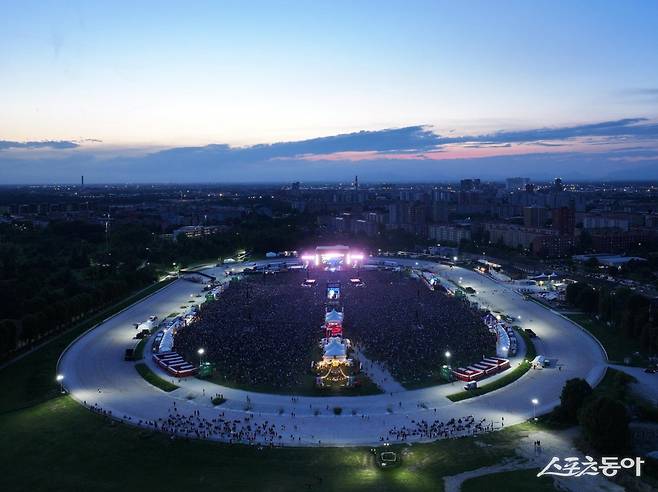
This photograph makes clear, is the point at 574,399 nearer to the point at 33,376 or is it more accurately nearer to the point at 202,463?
the point at 202,463

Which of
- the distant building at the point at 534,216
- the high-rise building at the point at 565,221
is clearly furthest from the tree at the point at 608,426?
the distant building at the point at 534,216

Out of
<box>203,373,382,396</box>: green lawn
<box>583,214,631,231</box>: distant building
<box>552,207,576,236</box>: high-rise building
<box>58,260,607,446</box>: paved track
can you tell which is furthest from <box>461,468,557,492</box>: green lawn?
<box>583,214,631,231</box>: distant building

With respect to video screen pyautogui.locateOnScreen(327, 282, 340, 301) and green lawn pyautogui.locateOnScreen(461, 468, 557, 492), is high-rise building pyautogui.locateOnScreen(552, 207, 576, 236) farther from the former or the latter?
green lawn pyautogui.locateOnScreen(461, 468, 557, 492)

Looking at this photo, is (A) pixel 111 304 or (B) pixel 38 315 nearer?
(B) pixel 38 315

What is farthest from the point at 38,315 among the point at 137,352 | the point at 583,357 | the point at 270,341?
the point at 583,357

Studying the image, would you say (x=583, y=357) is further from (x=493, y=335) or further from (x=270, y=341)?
(x=270, y=341)
